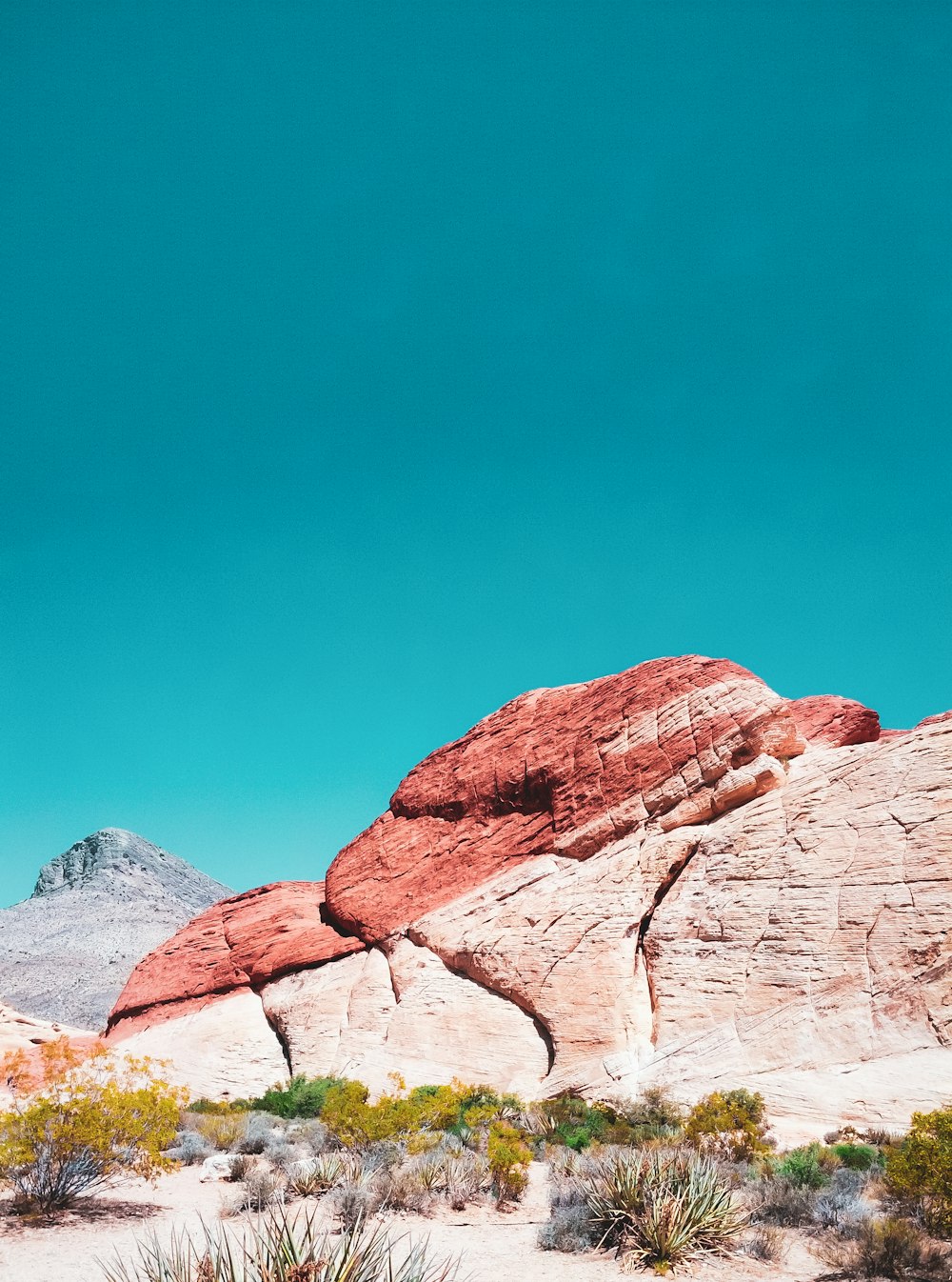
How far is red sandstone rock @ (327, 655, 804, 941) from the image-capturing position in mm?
23156

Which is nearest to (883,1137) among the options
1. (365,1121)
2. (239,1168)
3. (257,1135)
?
(365,1121)

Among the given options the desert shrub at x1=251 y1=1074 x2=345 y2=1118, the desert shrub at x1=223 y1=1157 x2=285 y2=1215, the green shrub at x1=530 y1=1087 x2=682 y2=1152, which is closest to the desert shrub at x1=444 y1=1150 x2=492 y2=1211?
the desert shrub at x1=223 y1=1157 x2=285 y2=1215

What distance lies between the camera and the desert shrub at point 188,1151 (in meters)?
13.6

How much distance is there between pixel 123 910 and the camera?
258 feet

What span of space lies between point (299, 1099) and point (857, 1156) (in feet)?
43.7

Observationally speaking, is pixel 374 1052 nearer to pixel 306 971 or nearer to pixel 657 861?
pixel 306 971

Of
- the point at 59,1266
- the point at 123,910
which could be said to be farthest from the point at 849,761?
the point at 123,910

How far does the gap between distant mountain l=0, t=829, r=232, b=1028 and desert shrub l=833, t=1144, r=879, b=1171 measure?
48977mm

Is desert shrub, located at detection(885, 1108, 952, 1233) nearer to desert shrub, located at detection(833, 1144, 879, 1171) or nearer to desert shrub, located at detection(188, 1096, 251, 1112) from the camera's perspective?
desert shrub, located at detection(833, 1144, 879, 1171)

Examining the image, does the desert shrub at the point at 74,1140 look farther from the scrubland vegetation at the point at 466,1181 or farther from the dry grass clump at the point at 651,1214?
the dry grass clump at the point at 651,1214

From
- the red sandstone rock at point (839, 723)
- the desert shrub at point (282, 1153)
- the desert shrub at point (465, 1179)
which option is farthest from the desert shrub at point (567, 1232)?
the red sandstone rock at point (839, 723)

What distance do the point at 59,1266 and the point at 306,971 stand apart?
21257 millimetres

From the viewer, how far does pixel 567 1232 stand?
9.12 m

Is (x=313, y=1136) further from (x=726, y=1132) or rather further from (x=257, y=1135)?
(x=726, y=1132)
